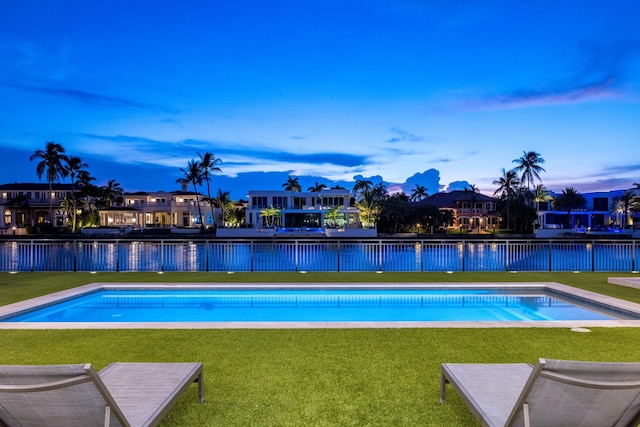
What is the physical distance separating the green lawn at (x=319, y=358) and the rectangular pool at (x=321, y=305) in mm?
1979

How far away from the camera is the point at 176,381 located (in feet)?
11.0

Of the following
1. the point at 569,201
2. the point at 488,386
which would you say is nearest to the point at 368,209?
the point at 569,201

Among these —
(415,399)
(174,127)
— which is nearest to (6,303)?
(415,399)

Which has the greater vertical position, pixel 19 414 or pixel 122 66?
pixel 122 66

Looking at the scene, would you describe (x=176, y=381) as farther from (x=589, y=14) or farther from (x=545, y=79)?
(x=545, y=79)

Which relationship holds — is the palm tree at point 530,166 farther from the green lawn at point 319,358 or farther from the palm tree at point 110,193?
the palm tree at point 110,193

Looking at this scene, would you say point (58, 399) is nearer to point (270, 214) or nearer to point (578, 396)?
point (578, 396)

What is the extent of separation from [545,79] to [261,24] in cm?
2303

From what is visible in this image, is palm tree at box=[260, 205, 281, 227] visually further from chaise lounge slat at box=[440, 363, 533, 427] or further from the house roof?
chaise lounge slat at box=[440, 363, 533, 427]

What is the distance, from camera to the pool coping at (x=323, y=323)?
21.1ft

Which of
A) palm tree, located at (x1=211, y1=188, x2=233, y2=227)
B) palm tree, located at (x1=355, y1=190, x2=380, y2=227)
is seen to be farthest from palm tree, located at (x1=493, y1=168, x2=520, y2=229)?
palm tree, located at (x1=211, y1=188, x2=233, y2=227)

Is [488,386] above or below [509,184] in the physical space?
below

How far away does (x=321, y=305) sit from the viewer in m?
9.28

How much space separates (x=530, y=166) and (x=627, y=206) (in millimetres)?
16441
